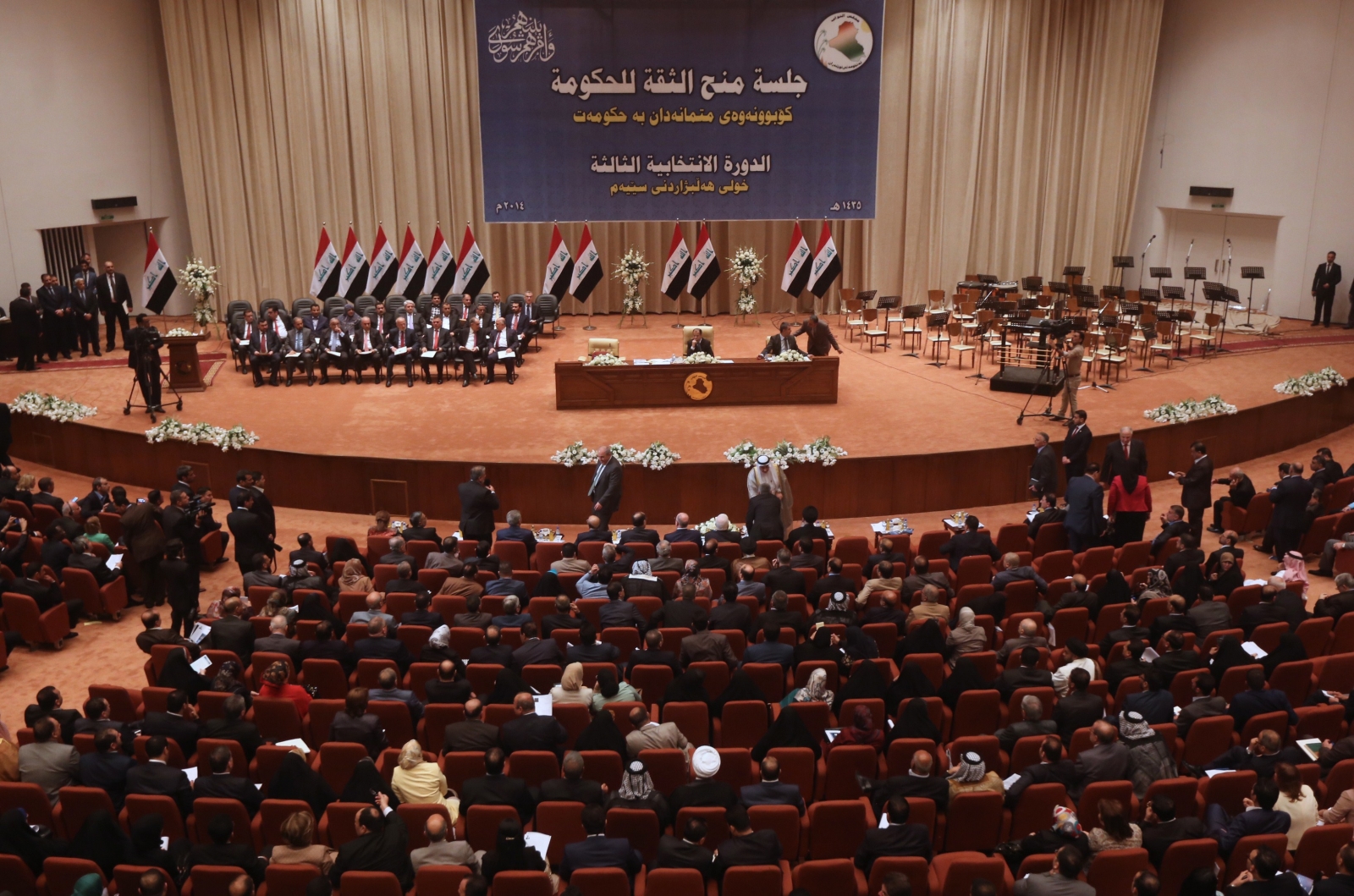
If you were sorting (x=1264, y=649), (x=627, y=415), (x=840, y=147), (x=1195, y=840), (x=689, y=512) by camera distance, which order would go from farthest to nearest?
(x=840, y=147) → (x=627, y=415) → (x=689, y=512) → (x=1264, y=649) → (x=1195, y=840)

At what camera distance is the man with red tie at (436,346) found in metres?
18.0

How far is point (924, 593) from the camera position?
8.65 m

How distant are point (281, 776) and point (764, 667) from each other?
3.16 m

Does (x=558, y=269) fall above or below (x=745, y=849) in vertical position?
above

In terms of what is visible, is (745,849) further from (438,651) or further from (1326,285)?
(1326,285)

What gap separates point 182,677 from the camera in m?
7.71

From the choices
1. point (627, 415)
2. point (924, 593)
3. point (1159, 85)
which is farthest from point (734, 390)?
point (1159, 85)

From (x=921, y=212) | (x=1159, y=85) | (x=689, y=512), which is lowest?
(x=689, y=512)

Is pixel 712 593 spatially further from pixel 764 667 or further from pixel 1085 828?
pixel 1085 828

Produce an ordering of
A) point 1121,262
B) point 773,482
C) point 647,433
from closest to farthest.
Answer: point 773,482
point 647,433
point 1121,262

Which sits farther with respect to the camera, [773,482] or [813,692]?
[773,482]

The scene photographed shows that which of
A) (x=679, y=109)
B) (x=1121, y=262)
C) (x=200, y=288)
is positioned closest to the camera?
(x=200, y=288)

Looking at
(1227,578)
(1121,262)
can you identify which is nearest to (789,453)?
(1227,578)

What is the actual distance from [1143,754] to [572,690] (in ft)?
11.5
